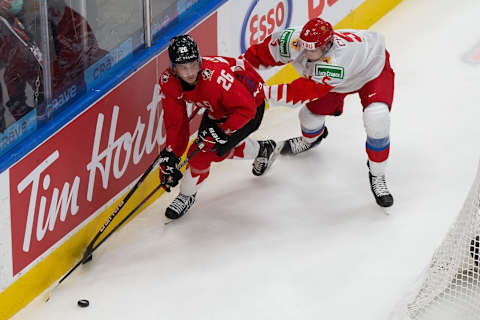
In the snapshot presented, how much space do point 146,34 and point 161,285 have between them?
1.32 metres

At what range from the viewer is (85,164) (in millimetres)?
5008

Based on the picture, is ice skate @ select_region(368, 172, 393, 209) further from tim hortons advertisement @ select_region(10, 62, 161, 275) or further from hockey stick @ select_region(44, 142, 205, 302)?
tim hortons advertisement @ select_region(10, 62, 161, 275)

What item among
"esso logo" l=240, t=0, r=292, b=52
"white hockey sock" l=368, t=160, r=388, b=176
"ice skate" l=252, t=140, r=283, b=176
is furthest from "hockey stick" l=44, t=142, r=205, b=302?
"esso logo" l=240, t=0, r=292, b=52

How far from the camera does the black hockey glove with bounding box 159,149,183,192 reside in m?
5.00

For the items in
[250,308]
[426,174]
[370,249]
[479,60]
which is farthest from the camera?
[479,60]

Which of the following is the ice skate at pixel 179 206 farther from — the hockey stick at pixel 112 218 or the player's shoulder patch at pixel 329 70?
the player's shoulder patch at pixel 329 70

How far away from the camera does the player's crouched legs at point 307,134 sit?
570cm

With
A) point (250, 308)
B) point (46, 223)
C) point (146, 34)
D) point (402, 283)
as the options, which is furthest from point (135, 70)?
point (402, 283)

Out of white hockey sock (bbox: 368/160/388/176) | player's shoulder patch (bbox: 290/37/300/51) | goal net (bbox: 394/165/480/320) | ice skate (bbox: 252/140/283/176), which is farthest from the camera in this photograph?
ice skate (bbox: 252/140/283/176)

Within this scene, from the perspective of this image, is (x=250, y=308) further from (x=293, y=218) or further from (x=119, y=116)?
(x=119, y=116)

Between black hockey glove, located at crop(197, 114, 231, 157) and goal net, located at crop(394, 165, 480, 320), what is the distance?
113 centimetres

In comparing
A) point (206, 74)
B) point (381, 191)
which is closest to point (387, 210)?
point (381, 191)

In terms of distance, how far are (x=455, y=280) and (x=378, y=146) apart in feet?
2.98

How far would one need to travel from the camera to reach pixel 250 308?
4.75 meters
